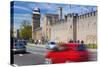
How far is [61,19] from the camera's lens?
3.51m

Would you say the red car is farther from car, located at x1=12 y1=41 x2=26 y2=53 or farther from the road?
car, located at x1=12 y1=41 x2=26 y2=53

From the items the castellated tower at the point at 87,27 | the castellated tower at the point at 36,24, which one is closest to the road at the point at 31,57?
the castellated tower at the point at 36,24

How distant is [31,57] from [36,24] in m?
0.52

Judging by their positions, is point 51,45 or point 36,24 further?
point 51,45

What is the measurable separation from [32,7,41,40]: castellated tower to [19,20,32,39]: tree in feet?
0.21

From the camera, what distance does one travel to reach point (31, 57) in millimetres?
3320

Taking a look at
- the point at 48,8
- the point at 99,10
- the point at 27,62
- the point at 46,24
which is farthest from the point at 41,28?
the point at 99,10

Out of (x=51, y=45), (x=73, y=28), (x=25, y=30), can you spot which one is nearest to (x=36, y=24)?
(x=25, y=30)

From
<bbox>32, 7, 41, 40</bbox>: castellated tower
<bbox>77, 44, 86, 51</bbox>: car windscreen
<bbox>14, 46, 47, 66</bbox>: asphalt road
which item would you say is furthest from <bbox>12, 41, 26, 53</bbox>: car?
<bbox>77, 44, 86, 51</bbox>: car windscreen

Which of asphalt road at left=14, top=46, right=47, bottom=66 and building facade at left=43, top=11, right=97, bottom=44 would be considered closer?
asphalt road at left=14, top=46, right=47, bottom=66

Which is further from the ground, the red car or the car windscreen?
the car windscreen

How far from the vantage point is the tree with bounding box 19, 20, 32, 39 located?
127 inches

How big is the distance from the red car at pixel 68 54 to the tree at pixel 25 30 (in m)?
0.46

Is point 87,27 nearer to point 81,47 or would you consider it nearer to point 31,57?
point 81,47
